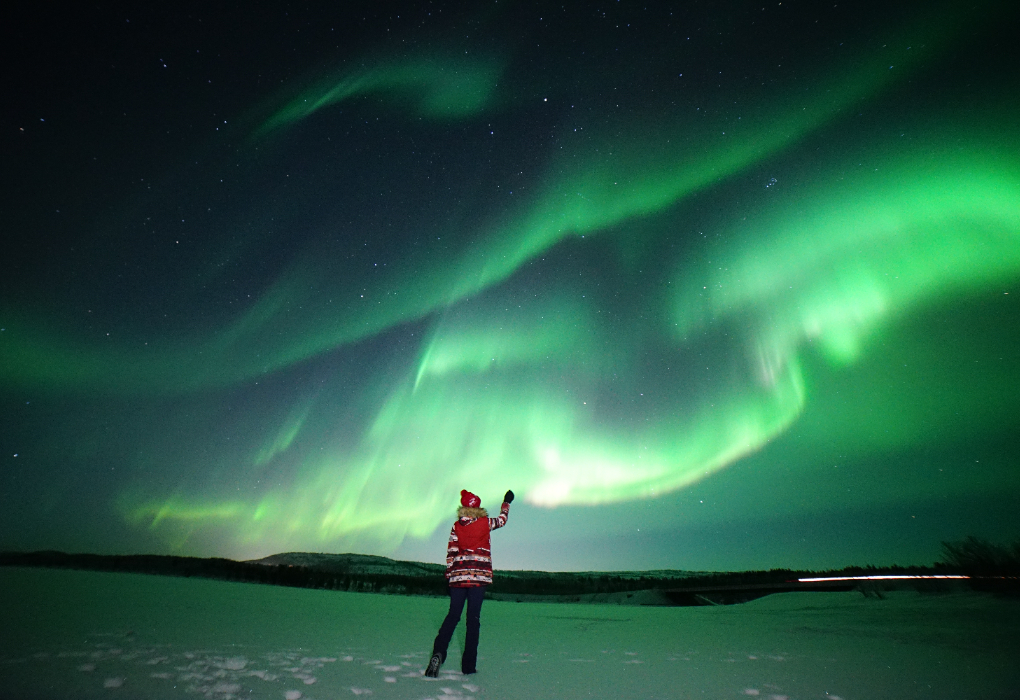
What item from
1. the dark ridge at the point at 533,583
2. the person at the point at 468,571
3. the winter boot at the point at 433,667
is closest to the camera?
the winter boot at the point at 433,667

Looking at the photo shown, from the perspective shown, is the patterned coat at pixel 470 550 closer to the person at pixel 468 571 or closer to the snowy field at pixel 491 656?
the person at pixel 468 571

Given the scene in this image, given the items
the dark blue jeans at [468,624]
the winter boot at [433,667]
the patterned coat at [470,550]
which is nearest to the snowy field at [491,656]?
the winter boot at [433,667]

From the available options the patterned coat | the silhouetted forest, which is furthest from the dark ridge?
the patterned coat

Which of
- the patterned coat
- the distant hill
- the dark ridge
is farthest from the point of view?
the distant hill

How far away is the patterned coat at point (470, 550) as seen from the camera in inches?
223

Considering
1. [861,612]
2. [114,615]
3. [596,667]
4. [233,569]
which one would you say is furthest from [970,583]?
[233,569]

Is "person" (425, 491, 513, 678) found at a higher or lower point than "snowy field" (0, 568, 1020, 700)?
higher

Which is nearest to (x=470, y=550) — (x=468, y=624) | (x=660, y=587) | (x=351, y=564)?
(x=468, y=624)

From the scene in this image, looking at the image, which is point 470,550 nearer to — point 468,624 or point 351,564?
point 468,624

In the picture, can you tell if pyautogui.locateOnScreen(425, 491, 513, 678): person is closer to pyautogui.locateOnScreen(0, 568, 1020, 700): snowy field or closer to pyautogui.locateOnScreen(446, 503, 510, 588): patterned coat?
pyautogui.locateOnScreen(446, 503, 510, 588): patterned coat

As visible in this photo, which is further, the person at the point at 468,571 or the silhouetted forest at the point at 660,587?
the silhouetted forest at the point at 660,587

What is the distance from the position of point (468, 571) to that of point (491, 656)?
85.0 inches

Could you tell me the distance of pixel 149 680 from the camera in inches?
178

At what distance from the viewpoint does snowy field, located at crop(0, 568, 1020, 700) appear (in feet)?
15.3
